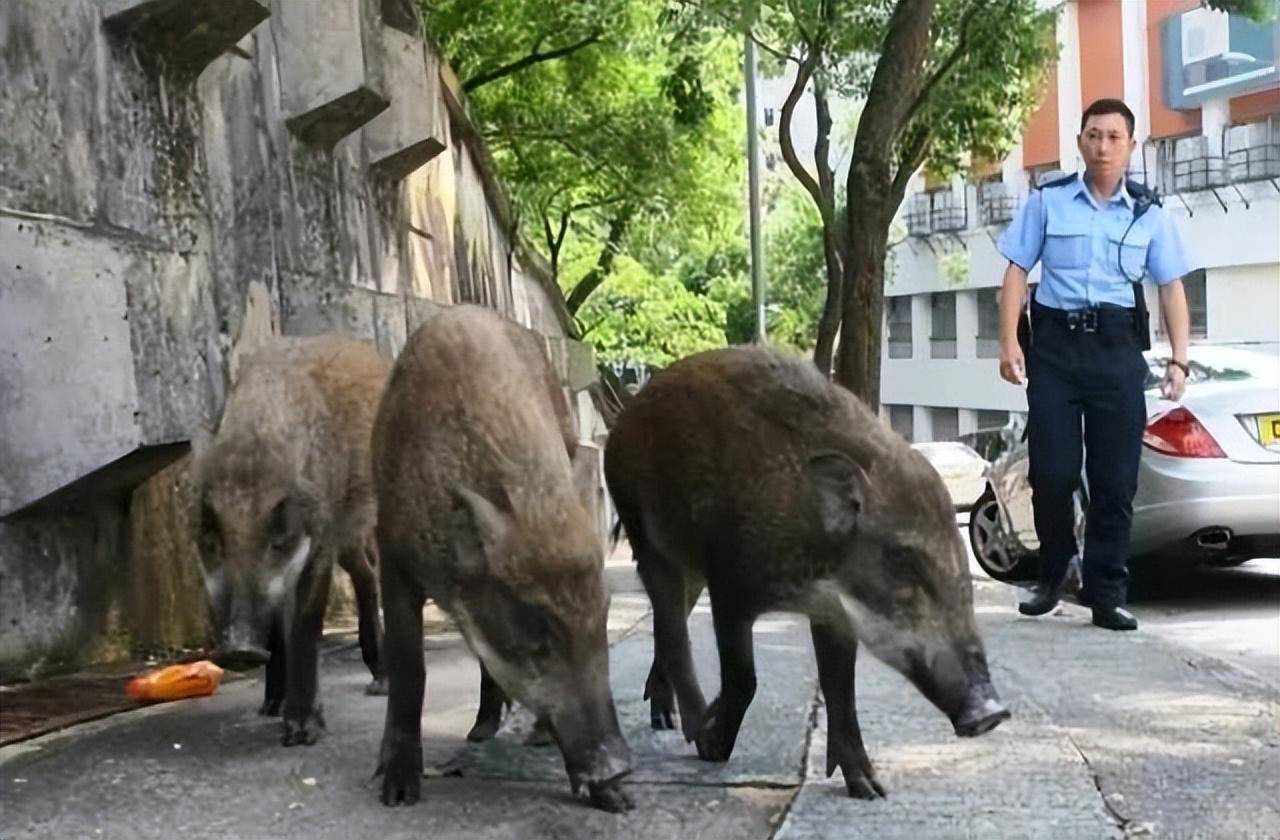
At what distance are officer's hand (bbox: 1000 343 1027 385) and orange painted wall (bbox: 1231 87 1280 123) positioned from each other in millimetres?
22589

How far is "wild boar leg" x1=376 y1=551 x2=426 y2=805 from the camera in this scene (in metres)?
4.27

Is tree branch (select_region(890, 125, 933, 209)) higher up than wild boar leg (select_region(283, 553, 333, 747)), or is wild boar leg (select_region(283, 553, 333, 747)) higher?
tree branch (select_region(890, 125, 933, 209))

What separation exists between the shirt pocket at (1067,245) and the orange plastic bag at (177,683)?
401 cm

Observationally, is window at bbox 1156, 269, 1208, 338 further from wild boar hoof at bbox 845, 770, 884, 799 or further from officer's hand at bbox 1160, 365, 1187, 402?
wild boar hoof at bbox 845, 770, 884, 799

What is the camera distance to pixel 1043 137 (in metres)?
32.9

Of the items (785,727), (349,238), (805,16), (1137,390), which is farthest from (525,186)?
(785,727)

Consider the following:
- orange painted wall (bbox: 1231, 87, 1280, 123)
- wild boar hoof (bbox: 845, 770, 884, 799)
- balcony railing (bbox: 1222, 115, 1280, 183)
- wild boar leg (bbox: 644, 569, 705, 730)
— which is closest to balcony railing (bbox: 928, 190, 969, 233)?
balcony railing (bbox: 1222, 115, 1280, 183)

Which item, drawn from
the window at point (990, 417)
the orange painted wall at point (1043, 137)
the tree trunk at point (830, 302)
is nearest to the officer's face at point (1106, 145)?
the tree trunk at point (830, 302)

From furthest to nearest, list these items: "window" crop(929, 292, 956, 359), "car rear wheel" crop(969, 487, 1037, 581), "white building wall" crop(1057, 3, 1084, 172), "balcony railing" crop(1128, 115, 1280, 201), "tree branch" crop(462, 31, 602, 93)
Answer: "window" crop(929, 292, 956, 359), "white building wall" crop(1057, 3, 1084, 172), "balcony railing" crop(1128, 115, 1280, 201), "tree branch" crop(462, 31, 602, 93), "car rear wheel" crop(969, 487, 1037, 581)

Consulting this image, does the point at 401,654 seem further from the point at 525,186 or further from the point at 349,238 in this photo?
the point at 525,186

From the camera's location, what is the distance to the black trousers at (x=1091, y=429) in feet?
23.7

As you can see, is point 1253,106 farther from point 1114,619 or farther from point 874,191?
point 1114,619

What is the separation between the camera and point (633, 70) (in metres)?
22.2

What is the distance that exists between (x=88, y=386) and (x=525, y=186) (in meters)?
18.0
